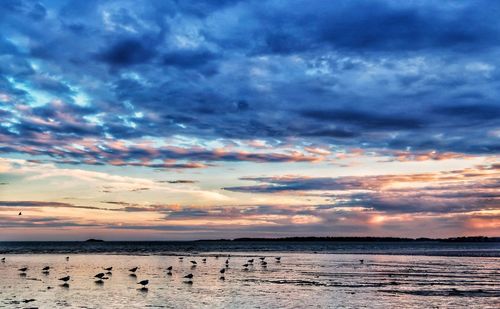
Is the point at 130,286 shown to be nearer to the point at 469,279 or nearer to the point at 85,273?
the point at 85,273

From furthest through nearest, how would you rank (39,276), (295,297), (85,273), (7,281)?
(85,273) < (39,276) < (7,281) < (295,297)

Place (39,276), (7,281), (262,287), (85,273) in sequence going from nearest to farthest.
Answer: (262,287), (7,281), (39,276), (85,273)

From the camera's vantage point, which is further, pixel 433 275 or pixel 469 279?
pixel 433 275

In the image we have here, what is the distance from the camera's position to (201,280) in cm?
5134

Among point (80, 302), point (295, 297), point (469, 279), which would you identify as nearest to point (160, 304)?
point (80, 302)

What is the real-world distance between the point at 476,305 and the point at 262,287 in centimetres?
1684

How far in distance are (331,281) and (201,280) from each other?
39.6 feet

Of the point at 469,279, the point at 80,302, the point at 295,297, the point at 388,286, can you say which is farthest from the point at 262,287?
the point at 469,279

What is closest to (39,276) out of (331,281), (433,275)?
(331,281)

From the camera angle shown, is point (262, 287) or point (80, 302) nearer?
point (80, 302)

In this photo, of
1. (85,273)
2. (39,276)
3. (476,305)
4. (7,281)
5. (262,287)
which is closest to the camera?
(476,305)

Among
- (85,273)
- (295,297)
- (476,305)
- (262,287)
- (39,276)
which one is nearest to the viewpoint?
(476,305)

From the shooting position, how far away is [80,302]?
35.2 metres

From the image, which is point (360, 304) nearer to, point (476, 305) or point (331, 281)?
point (476, 305)
